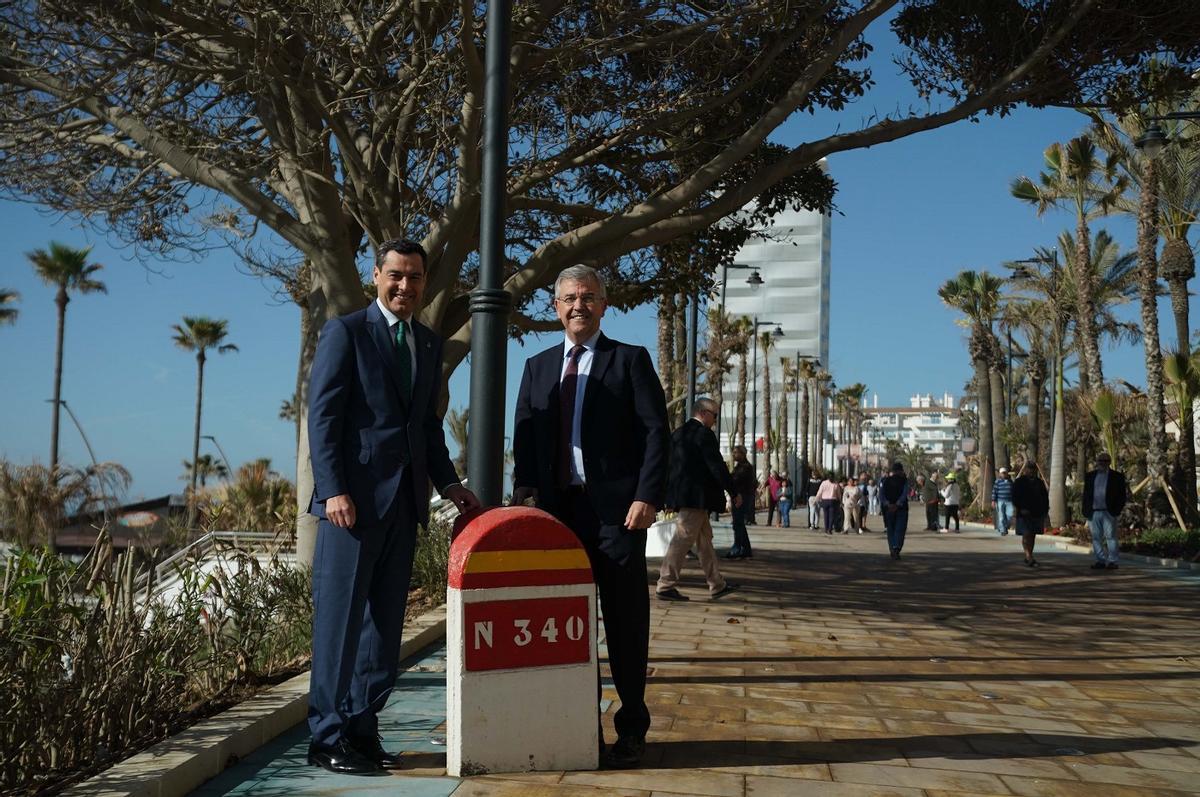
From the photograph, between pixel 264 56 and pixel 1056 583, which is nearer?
pixel 264 56

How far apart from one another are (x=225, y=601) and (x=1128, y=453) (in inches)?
1335

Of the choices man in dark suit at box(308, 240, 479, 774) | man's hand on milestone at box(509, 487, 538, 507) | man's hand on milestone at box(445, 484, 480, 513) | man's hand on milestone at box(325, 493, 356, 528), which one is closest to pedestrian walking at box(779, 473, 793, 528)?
man's hand on milestone at box(509, 487, 538, 507)

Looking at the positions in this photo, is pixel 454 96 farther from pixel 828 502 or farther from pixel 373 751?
A: pixel 828 502

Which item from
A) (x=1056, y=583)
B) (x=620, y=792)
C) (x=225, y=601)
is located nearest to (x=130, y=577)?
(x=225, y=601)

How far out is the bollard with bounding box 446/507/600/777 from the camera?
13.5 ft

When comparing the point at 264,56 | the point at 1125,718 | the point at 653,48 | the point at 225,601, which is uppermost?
the point at 653,48

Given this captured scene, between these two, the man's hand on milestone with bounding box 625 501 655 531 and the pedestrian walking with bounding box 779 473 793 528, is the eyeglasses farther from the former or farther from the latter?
the pedestrian walking with bounding box 779 473 793 528

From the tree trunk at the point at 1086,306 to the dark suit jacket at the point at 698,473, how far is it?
2070 centimetres

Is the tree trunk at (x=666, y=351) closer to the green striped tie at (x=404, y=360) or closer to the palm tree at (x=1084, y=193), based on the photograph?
the palm tree at (x=1084, y=193)

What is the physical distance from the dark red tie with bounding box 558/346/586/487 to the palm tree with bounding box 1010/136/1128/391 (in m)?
26.2

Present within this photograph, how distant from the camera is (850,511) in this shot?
106 feet

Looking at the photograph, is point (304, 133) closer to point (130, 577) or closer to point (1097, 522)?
point (130, 577)

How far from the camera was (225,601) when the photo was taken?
5.80 metres

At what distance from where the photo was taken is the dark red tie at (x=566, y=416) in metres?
4.73
